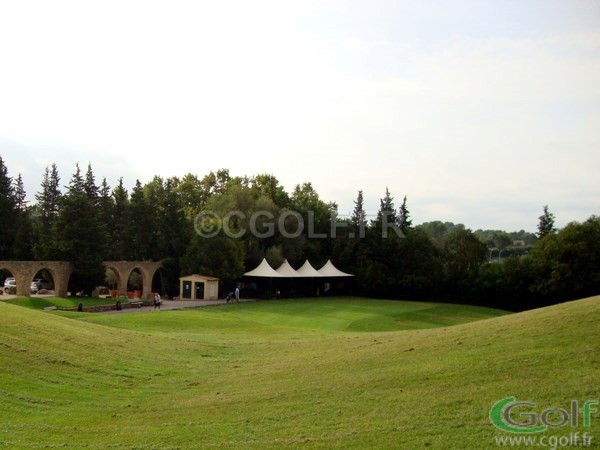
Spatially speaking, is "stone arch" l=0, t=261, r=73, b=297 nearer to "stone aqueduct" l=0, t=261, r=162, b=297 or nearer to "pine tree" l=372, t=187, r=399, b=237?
"stone aqueduct" l=0, t=261, r=162, b=297

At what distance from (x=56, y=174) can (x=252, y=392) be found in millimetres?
66437

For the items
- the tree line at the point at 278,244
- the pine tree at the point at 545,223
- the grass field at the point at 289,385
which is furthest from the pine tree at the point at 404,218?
the grass field at the point at 289,385

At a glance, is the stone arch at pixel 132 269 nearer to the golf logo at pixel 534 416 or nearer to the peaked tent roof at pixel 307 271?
the peaked tent roof at pixel 307 271

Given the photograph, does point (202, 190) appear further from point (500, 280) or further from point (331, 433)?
point (331, 433)

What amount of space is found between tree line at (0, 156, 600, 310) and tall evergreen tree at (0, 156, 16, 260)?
0.11 metres

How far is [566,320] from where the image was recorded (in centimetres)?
1539

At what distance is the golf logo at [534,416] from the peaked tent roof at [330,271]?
53.6 m

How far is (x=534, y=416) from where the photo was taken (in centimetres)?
970

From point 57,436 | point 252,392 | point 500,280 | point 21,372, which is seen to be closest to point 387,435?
point 252,392

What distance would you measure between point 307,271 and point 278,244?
555 centimetres

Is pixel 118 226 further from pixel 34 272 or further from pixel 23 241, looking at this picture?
pixel 34 272

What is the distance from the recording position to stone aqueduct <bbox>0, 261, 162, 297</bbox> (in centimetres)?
4481

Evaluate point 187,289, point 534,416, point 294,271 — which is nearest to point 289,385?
point 534,416

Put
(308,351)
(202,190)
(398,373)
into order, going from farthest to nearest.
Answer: (202,190)
(308,351)
(398,373)
